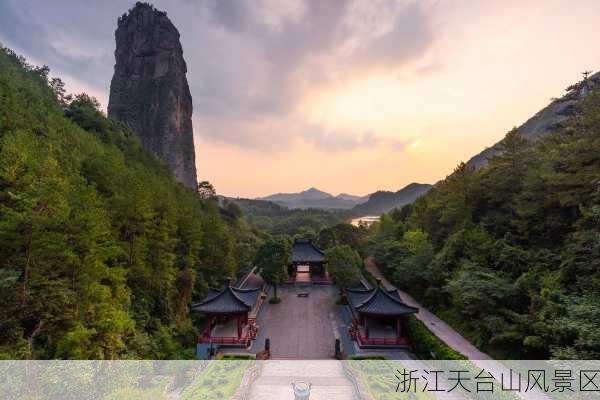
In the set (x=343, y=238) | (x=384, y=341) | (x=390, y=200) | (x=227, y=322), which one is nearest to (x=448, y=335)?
(x=384, y=341)

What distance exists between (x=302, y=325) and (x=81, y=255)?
14.9m

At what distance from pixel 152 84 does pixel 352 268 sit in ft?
174

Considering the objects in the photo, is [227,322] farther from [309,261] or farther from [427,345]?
[309,261]

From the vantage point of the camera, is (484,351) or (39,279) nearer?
(39,279)

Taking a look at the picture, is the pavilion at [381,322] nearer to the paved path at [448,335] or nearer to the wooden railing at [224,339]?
the paved path at [448,335]

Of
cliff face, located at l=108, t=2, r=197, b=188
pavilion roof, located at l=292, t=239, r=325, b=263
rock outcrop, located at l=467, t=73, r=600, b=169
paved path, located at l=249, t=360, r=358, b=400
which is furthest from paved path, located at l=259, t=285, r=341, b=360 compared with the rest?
cliff face, located at l=108, t=2, r=197, b=188

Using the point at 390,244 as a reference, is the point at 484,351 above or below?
below

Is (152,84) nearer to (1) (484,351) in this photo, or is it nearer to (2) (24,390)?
(2) (24,390)

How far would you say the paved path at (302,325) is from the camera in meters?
18.5

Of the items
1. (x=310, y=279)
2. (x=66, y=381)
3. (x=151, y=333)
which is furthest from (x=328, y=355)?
(x=310, y=279)

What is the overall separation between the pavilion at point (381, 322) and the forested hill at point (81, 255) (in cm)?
1047

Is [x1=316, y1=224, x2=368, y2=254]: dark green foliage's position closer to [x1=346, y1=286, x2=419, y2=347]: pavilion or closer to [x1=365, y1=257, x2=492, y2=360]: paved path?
[x1=365, y1=257, x2=492, y2=360]: paved path

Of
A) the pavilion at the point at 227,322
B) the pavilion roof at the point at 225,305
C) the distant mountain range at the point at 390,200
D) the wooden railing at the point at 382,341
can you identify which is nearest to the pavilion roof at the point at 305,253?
the pavilion at the point at 227,322

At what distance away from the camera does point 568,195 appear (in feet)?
49.6
